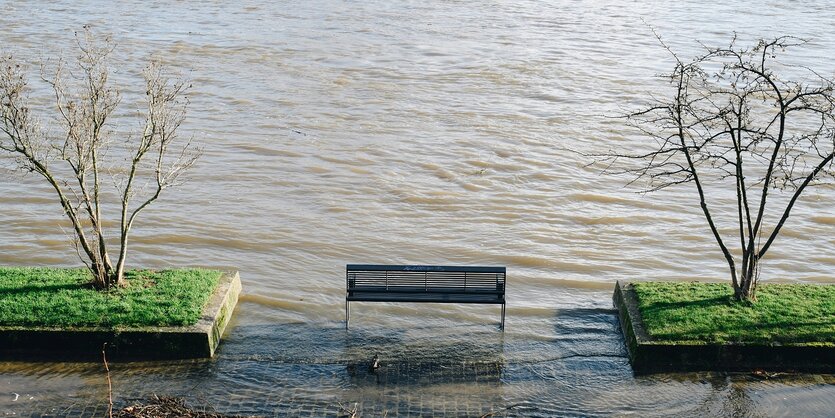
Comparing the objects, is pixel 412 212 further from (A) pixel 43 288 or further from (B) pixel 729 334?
(B) pixel 729 334

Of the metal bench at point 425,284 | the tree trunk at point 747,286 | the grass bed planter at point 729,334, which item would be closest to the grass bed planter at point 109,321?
the metal bench at point 425,284

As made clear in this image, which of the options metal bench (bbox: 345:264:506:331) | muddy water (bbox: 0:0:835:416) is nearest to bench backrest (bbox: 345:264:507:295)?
metal bench (bbox: 345:264:506:331)

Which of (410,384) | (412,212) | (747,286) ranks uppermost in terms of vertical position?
(747,286)

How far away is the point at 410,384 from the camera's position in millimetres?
10625

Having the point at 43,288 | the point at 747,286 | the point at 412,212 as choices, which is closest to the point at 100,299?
the point at 43,288

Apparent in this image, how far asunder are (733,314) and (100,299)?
738 cm

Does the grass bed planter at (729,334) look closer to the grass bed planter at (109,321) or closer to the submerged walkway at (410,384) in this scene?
the submerged walkway at (410,384)

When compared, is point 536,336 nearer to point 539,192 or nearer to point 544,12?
point 539,192

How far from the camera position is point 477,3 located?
40188 millimetres

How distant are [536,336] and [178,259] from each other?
5.93 meters

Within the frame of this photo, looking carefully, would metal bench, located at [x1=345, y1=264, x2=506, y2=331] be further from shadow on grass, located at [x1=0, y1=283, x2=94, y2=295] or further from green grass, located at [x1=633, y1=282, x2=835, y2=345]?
shadow on grass, located at [x1=0, y1=283, x2=94, y2=295]

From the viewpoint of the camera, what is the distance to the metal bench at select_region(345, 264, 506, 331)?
11789mm

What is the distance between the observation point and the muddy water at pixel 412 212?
10664mm

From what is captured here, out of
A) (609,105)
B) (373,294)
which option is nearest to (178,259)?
(373,294)
